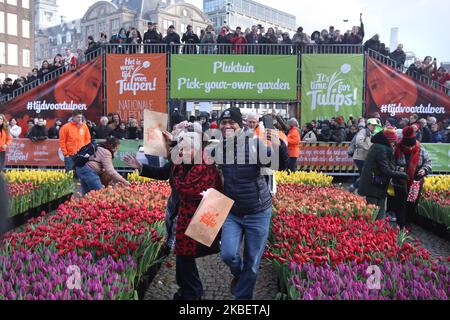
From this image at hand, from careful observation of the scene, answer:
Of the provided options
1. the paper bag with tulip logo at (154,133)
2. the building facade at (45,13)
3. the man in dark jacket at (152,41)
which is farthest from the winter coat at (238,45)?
the building facade at (45,13)

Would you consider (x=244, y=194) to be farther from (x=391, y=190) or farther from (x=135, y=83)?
(x=135, y=83)

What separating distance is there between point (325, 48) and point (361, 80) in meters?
1.70

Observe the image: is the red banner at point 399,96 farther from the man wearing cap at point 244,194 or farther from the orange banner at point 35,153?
the man wearing cap at point 244,194

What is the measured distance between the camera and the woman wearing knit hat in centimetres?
834

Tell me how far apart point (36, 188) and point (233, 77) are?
9.36 metres

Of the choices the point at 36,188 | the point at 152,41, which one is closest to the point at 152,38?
the point at 152,41

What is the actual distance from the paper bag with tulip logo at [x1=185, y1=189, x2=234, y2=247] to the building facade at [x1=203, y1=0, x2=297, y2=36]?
56251 millimetres

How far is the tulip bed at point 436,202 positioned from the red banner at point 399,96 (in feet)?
21.7

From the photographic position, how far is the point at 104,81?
17547mm

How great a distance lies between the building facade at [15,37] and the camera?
66188 mm

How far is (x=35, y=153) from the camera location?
1605 centimetres

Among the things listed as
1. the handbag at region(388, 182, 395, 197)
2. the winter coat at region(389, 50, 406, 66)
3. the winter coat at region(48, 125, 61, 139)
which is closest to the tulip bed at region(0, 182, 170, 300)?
the handbag at region(388, 182, 395, 197)

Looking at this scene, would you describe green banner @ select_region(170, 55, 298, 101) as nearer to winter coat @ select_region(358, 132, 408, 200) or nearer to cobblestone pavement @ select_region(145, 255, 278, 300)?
winter coat @ select_region(358, 132, 408, 200)
